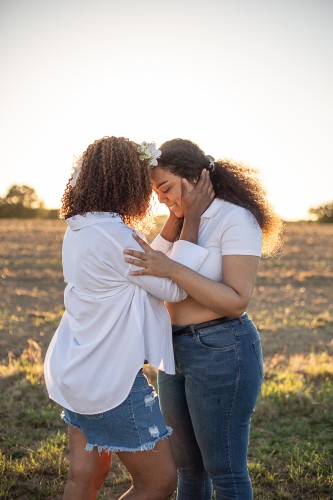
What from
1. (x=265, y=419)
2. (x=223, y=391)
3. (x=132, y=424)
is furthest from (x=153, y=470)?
(x=265, y=419)

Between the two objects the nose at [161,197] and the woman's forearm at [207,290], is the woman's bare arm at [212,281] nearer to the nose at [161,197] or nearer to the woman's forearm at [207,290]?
the woman's forearm at [207,290]

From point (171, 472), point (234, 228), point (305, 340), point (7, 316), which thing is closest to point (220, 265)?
point (234, 228)

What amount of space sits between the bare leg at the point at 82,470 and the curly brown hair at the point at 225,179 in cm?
130

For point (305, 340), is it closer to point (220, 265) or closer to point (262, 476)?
point (262, 476)

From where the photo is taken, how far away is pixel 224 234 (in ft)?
9.05

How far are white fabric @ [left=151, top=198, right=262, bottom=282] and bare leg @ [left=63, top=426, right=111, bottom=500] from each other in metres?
0.92

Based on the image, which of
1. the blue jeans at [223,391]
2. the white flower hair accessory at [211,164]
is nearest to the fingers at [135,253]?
the blue jeans at [223,391]

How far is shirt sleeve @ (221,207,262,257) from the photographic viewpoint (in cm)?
271

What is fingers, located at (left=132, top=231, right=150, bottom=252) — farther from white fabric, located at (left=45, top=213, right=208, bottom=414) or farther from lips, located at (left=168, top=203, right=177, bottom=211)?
lips, located at (left=168, top=203, right=177, bottom=211)

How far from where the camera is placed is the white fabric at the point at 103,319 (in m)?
2.47

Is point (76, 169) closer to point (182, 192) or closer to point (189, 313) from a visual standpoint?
point (182, 192)

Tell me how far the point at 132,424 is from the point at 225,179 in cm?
127

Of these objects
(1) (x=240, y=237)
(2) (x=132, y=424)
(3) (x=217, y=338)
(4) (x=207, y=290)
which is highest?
(1) (x=240, y=237)

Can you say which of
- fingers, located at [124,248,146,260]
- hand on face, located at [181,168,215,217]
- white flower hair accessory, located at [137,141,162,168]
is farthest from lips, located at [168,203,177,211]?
fingers, located at [124,248,146,260]
